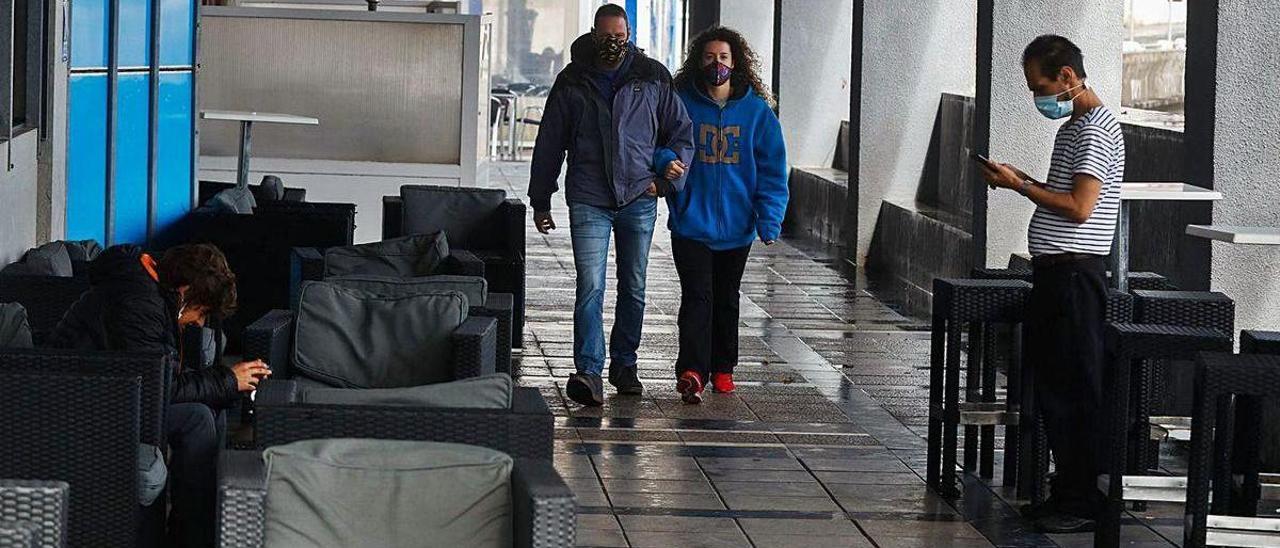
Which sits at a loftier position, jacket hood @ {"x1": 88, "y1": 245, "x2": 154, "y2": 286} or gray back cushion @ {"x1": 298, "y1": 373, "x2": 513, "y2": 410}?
jacket hood @ {"x1": 88, "y1": 245, "x2": 154, "y2": 286}

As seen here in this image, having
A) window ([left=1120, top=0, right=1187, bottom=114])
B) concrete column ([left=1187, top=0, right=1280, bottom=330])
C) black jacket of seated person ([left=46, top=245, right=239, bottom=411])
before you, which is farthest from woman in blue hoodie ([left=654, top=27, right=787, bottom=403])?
window ([left=1120, top=0, right=1187, bottom=114])

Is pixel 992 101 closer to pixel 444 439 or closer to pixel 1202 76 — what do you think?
pixel 1202 76

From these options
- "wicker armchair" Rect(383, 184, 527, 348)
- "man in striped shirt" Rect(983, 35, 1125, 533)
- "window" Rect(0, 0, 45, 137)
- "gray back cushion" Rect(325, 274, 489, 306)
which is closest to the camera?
"man in striped shirt" Rect(983, 35, 1125, 533)

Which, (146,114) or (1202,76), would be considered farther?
(146,114)

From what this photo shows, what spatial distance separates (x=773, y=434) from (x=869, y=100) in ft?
22.5

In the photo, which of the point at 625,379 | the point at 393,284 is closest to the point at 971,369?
the point at 625,379

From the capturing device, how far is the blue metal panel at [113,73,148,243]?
8.05 meters

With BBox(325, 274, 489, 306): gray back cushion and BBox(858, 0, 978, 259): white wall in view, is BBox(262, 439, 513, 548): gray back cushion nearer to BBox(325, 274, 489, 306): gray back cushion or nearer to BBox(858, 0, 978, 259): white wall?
BBox(325, 274, 489, 306): gray back cushion

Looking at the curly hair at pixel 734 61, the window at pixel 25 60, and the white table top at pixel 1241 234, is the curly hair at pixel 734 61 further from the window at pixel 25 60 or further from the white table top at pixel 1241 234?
the window at pixel 25 60

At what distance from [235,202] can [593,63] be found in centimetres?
239

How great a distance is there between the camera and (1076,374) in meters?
5.27

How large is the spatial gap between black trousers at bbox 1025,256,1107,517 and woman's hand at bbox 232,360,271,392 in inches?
84.3

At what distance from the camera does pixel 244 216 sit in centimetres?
820

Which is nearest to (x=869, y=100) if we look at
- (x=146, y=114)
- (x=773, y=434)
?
(x=146, y=114)
